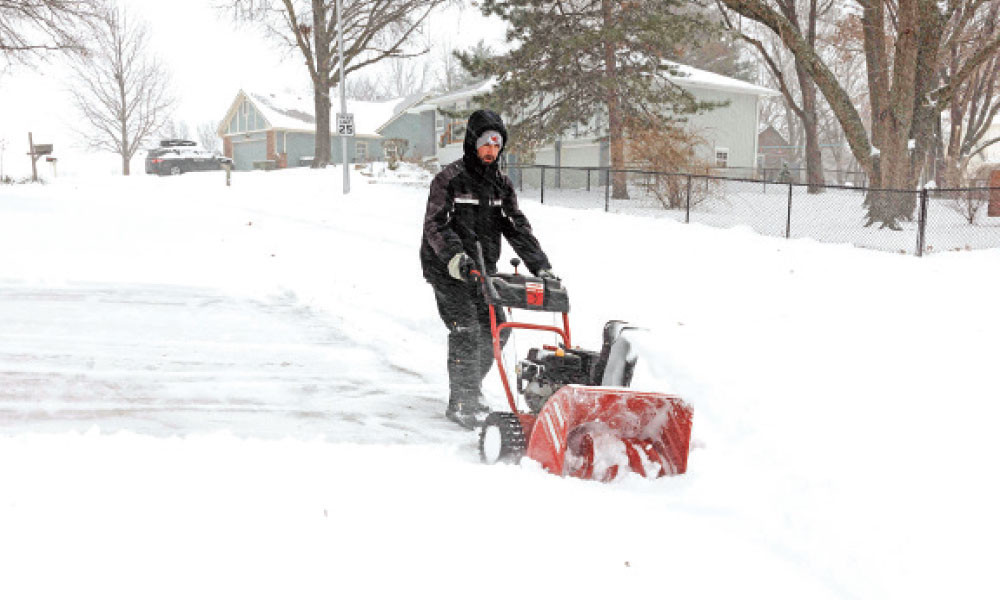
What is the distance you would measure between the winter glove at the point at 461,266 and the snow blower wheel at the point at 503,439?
0.83 meters

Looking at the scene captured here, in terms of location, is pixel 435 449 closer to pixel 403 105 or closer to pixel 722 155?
pixel 722 155

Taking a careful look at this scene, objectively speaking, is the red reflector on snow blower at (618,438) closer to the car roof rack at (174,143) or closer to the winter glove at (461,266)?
the winter glove at (461,266)

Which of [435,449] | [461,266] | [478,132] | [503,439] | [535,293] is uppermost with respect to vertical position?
[478,132]

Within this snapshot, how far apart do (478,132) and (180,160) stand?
3758 cm

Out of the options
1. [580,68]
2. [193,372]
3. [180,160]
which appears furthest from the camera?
[180,160]

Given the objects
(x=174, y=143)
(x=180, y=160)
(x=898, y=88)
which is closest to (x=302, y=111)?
(x=174, y=143)

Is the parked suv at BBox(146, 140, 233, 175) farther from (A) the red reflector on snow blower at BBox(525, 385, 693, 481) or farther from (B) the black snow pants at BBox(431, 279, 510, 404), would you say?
(A) the red reflector on snow blower at BBox(525, 385, 693, 481)

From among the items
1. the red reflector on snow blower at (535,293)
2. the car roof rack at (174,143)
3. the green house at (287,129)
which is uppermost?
the green house at (287,129)

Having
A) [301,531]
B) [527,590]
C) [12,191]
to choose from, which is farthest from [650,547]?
[12,191]

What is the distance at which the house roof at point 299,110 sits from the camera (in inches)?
1980

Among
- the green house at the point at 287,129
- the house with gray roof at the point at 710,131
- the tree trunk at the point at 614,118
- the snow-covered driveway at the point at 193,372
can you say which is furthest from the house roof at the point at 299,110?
the snow-covered driveway at the point at 193,372

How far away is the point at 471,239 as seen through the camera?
495 cm

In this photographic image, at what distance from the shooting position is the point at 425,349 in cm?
723

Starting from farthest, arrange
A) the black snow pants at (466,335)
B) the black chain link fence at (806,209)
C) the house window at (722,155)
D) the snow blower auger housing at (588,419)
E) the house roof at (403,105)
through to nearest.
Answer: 1. the house roof at (403,105)
2. the house window at (722,155)
3. the black chain link fence at (806,209)
4. the black snow pants at (466,335)
5. the snow blower auger housing at (588,419)
